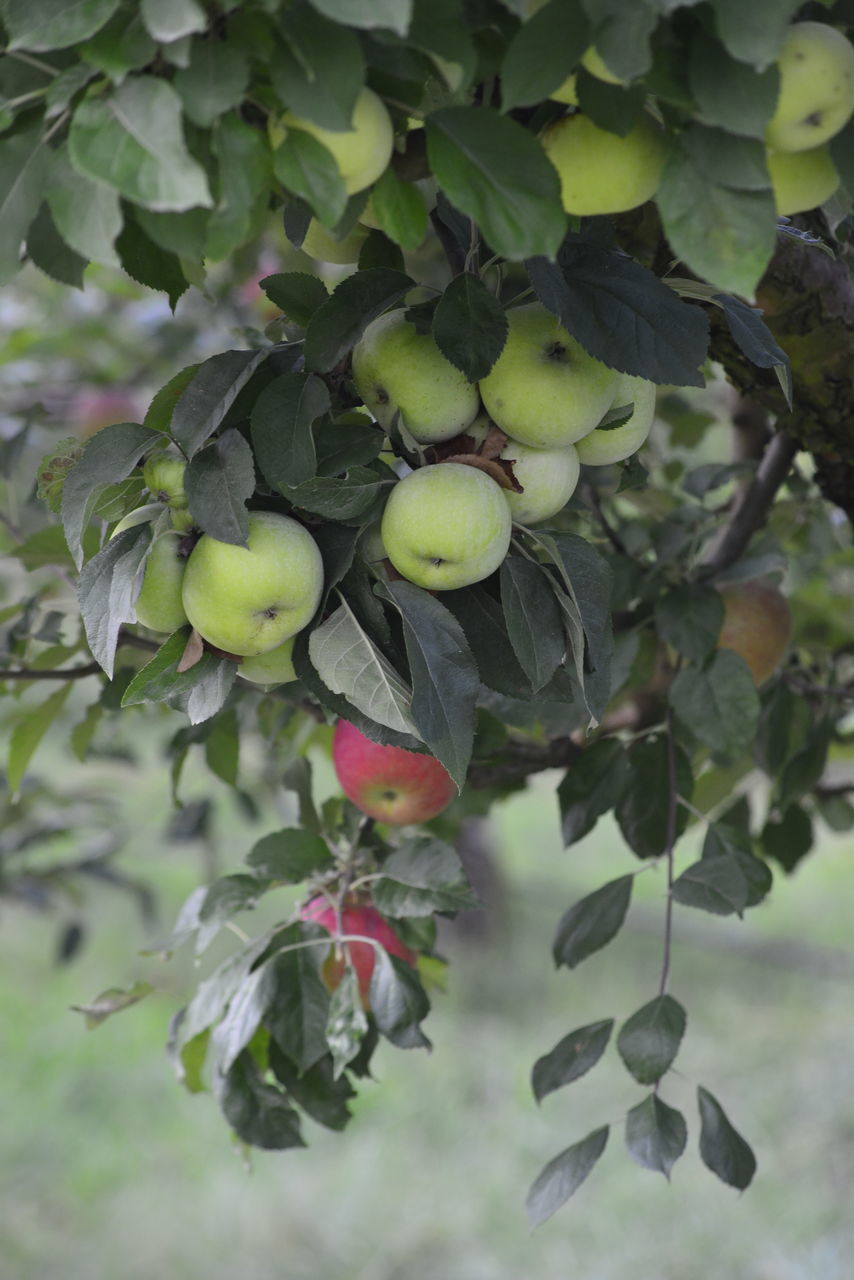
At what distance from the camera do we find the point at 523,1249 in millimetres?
1921

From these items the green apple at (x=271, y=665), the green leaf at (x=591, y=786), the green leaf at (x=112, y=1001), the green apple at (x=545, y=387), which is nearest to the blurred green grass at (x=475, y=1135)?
the green leaf at (x=112, y=1001)

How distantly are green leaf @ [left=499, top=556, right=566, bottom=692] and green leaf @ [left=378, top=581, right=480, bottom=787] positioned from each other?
2cm

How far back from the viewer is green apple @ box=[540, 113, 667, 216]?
43cm

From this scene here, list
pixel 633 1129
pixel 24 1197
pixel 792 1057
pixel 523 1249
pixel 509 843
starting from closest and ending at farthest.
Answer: pixel 633 1129 < pixel 523 1249 < pixel 24 1197 < pixel 792 1057 < pixel 509 843

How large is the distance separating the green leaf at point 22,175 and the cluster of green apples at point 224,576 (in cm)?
12

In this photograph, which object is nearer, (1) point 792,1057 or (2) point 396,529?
(2) point 396,529

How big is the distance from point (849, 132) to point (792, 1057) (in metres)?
2.24

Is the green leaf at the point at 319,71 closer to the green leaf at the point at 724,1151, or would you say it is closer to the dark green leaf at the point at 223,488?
the dark green leaf at the point at 223,488

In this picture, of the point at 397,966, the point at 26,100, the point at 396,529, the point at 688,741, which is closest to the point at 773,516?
the point at 688,741

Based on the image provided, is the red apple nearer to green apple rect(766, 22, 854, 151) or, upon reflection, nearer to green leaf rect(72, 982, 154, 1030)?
green leaf rect(72, 982, 154, 1030)

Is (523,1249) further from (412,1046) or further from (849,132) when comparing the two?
(849,132)

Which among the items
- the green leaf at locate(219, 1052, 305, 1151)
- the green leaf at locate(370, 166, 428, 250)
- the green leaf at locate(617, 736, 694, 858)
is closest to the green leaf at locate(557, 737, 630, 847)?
the green leaf at locate(617, 736, 694, 858)

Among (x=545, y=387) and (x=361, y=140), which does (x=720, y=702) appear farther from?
(x=361, y=140)

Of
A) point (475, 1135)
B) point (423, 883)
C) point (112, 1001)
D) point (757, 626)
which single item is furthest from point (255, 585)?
point (475, 1135)
